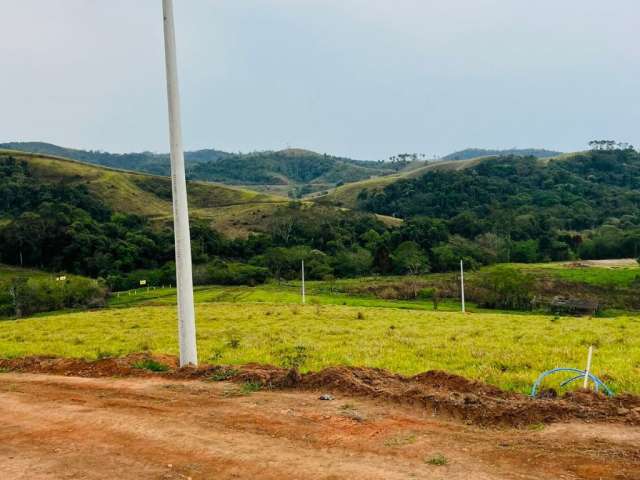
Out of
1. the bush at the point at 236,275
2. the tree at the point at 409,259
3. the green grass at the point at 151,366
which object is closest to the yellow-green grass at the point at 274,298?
the bush at the point at 236,275

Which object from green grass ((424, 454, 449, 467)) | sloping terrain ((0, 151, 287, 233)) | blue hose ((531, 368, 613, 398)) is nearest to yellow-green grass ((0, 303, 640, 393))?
blue hose ((531, 368, 613, 398))

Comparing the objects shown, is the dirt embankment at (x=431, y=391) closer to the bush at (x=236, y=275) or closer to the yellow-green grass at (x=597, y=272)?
the bush at (x=236, y=275)

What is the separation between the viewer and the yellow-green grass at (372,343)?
13.5 meters

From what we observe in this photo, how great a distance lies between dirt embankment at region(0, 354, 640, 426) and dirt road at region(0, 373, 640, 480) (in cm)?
33

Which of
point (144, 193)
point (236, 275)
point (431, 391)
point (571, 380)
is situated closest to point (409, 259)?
point (236, 275)

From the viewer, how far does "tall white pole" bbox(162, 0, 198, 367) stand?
13.0 meters

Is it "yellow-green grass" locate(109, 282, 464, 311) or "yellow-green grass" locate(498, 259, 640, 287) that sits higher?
"yellow-green grass" locate(109, 282, 464, 311)

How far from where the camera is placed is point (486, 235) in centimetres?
12794

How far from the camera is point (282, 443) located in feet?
24.3

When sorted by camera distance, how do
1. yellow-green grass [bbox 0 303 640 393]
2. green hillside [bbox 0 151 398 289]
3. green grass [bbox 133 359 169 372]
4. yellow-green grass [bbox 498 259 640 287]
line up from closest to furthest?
green grass [bbox 133 359 169 372]
yellow-green grass [bbox 0 303 640 393]
yellow-green grass [bbox 498 259 640 287]
green hillside [bbox 0 151 398 289]

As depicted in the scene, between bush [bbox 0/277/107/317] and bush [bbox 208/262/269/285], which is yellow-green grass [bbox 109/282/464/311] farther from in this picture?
bush [bbox 208/262/269/285]

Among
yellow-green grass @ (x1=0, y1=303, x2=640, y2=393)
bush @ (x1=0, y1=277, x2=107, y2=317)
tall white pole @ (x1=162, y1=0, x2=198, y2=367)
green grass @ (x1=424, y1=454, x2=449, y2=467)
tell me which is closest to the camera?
green grass @ (x1=424, y1=454, x2=449, y2=467)

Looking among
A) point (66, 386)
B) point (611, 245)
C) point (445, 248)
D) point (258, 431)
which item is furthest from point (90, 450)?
point (611, 245)

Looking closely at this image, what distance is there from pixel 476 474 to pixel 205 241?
112m
